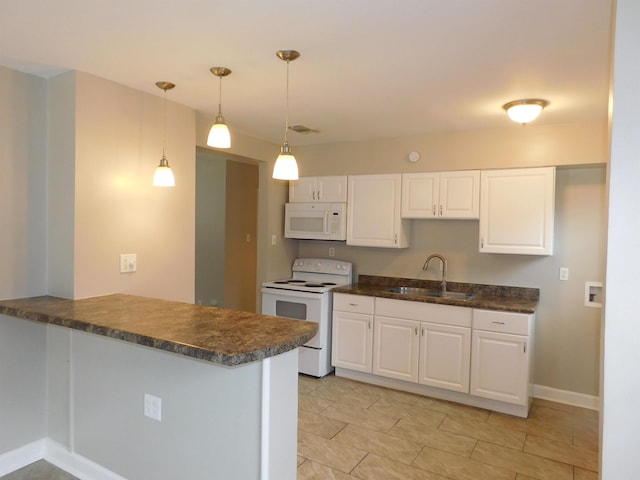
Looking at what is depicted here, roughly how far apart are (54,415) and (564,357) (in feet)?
12.8

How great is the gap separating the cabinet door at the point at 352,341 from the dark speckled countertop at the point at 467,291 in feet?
0.81

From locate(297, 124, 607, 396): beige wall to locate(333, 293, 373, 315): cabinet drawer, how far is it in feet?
2.88

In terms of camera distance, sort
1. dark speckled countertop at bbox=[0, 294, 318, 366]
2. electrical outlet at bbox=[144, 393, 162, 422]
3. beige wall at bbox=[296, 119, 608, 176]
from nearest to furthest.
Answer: dark speckled countertop at bbox=[0, 294, 318, 366] → electrical outlet at bbox=[144, 393, 162, 422] → beige wall at bbox=[296, 119, 608, 176]

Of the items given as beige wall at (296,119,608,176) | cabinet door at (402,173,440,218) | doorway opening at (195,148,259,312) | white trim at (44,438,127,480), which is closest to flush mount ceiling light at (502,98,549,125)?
beige wall at (296,119,608,176)

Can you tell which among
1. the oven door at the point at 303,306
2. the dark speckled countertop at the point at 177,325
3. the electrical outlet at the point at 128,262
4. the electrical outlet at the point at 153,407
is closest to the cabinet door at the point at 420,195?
the oven door at the point at 303,306

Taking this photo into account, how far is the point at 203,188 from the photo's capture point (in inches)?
243

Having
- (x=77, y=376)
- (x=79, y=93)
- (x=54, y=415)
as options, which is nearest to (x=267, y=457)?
(x=77, y=376)

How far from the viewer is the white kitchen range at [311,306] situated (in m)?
4.06

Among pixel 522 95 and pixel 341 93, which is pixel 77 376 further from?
pixel 522 95

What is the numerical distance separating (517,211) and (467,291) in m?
0.90

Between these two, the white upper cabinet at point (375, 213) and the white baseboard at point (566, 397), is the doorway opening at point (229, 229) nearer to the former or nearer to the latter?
the white upper cabinet at point (375, 213)

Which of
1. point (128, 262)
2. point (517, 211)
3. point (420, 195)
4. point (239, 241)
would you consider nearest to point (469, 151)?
point (420, 195)

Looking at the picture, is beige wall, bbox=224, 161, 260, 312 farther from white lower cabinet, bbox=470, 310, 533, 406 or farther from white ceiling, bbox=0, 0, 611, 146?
white lower cabinet, bbox=470, 310, 533, 406

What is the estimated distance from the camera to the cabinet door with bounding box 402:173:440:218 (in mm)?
3879
